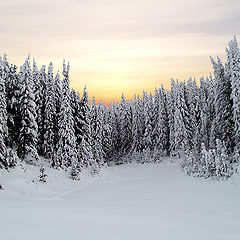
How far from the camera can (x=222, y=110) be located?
32.6m

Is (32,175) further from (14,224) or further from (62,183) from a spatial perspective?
(14,224)

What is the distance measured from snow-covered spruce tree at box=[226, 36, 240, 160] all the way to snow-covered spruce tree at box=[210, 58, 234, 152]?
43.1 inches

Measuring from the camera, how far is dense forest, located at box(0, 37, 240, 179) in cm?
2995

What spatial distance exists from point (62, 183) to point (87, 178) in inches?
267

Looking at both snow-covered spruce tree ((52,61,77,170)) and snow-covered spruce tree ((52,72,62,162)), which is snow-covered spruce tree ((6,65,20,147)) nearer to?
snow-covered spruce tree ((52,61,77,170))

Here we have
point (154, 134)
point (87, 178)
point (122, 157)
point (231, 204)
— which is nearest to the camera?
point (231, 204)

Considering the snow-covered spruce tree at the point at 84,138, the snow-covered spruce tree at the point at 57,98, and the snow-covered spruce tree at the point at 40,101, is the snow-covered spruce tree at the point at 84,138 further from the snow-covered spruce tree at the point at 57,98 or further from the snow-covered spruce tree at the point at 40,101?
the snow-covered spruce tree at the point at 40,101

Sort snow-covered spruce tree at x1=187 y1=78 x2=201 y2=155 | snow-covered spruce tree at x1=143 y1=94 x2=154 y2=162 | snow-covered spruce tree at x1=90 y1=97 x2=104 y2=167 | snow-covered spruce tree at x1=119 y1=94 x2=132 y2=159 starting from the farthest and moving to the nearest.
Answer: snow-covered spruce tree at x1=119 y1=94 x2=132 y2=159, snow-covered spruce tree at x1=143 y1=94 x2=154 y2=162, snow-covered spruce tree at x1=187 y1=78 x2=201 y2=155, snow-covered spruce tree at x1=90 y1=97 x2=104 y2=167

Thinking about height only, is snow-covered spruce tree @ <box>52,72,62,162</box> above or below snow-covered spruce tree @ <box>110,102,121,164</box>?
above

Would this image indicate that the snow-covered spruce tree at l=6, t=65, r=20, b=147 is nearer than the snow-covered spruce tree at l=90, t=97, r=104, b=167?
Yes

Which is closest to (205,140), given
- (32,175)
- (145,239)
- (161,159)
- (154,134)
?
(161,159)

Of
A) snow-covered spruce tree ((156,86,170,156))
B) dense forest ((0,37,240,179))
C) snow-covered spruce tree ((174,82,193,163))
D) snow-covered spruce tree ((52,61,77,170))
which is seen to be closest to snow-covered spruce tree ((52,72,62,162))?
dense forest ((0,37,240,179))

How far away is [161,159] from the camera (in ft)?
182

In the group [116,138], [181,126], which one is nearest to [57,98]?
[181,126]
